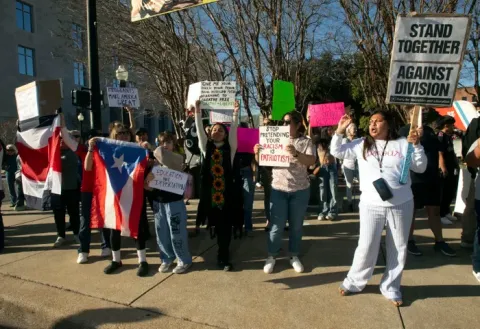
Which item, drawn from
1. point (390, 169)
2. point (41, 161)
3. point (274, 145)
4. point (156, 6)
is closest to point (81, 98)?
point (156, 6)

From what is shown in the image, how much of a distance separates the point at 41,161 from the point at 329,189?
197 inches

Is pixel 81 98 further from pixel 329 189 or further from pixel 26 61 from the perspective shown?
pixel 26 61

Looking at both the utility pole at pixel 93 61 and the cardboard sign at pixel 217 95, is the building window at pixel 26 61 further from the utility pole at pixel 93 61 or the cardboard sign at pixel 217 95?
the cardboard sign at pixel 217 95

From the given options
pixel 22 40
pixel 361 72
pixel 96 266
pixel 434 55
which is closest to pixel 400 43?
pixel 434 55

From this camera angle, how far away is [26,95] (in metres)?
4.90

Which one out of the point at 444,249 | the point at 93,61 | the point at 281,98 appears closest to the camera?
the point at 444,249

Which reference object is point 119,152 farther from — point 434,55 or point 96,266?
point 434,55

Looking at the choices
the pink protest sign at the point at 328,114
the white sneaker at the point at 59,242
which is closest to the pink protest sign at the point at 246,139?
the pink protest sign at the point at 328,114

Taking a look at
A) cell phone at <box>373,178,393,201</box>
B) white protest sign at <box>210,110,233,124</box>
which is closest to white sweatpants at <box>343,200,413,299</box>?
cell phone at <box>373,178,393,201</box>

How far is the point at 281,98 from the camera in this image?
490 cm

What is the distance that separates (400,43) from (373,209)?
1585mm

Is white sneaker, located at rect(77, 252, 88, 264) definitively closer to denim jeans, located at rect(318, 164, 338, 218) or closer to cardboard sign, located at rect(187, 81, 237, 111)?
cardboard sign, located at rect(187, 81, 237, 111)

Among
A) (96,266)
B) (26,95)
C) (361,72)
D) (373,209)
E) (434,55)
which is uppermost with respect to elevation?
(361,72)

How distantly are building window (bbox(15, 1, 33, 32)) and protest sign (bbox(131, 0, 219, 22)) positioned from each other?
2793 cm
